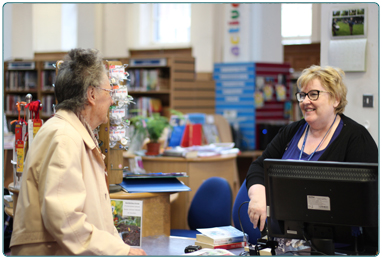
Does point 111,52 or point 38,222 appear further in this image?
point 111,52

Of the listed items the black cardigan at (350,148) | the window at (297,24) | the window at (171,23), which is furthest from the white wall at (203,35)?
the black cardigan at (350,148)

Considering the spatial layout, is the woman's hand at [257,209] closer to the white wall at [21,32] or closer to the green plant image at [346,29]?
the green plant image at [346,29]

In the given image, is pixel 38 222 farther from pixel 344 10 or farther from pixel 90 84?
pixel 344 10

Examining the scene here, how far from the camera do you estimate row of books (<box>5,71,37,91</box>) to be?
28.7 ft

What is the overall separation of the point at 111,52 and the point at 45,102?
7.48 ft

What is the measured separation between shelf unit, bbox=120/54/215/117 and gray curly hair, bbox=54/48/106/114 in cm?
586

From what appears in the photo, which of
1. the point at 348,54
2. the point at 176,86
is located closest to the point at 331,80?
the point at 348,54

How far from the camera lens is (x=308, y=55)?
1196 centimetres

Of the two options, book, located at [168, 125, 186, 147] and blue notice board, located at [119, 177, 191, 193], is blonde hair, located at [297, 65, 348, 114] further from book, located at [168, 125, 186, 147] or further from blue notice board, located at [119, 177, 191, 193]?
book, located at [168, 125, 186, 147]

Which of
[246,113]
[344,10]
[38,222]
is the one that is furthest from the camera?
[246,113]

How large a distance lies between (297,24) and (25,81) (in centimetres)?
747

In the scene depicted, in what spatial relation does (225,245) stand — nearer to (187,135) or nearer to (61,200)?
(61,200)

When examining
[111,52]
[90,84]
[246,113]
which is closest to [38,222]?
[90,84]

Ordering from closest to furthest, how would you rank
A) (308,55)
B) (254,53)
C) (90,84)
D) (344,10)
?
(90,84) < (344,10) < (254,53) < (308,55)
